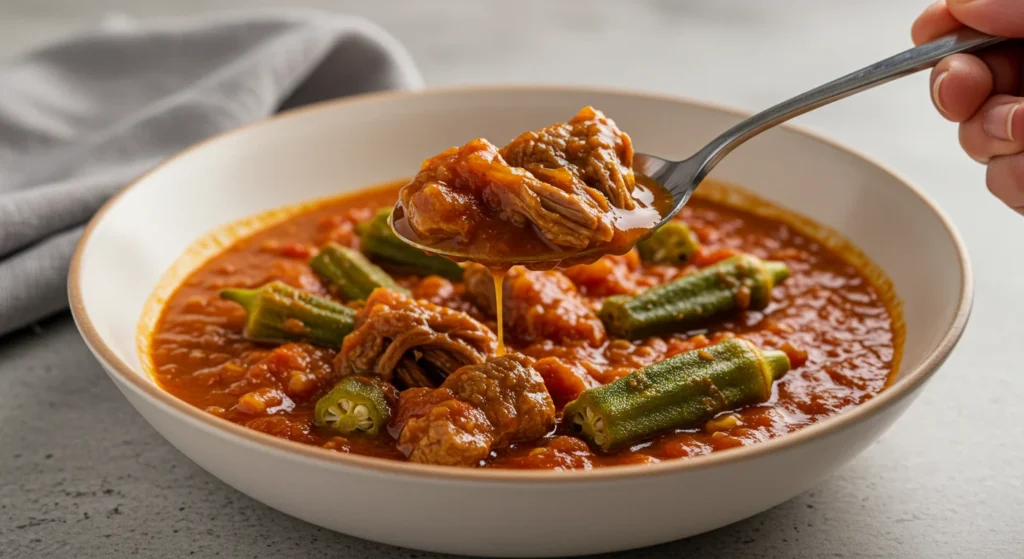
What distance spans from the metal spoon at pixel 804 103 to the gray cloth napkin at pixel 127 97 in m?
2.14

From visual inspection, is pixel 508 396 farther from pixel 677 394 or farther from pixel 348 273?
pixel 348 273

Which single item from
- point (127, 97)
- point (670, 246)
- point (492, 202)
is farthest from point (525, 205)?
point (127, 97)

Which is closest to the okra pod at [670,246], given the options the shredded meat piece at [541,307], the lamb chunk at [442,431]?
the shredded meat piece at [541,307]

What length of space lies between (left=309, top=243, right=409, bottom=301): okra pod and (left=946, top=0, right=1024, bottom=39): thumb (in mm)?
2503

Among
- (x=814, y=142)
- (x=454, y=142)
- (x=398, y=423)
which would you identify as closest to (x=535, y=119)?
(x=454, y=142)

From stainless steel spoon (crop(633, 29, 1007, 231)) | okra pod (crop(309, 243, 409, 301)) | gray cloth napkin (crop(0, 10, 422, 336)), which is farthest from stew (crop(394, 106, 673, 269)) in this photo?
gray cloth napkin (crop(0, 10, 422, 336))

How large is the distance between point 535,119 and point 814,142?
1.47 metres

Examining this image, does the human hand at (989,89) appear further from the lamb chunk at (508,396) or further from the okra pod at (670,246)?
the lamb chunk at (508,396)

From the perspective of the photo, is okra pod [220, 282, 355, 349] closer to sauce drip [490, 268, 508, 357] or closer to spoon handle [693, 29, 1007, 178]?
sauce drip [490, 268, 508, 357]

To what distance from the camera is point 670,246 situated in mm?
Answer: 5180

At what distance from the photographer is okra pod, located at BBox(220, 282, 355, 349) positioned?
14.9 feet

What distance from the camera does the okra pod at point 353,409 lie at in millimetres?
3832

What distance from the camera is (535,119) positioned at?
5.96 meters

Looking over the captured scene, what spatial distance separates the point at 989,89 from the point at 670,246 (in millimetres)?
1573
